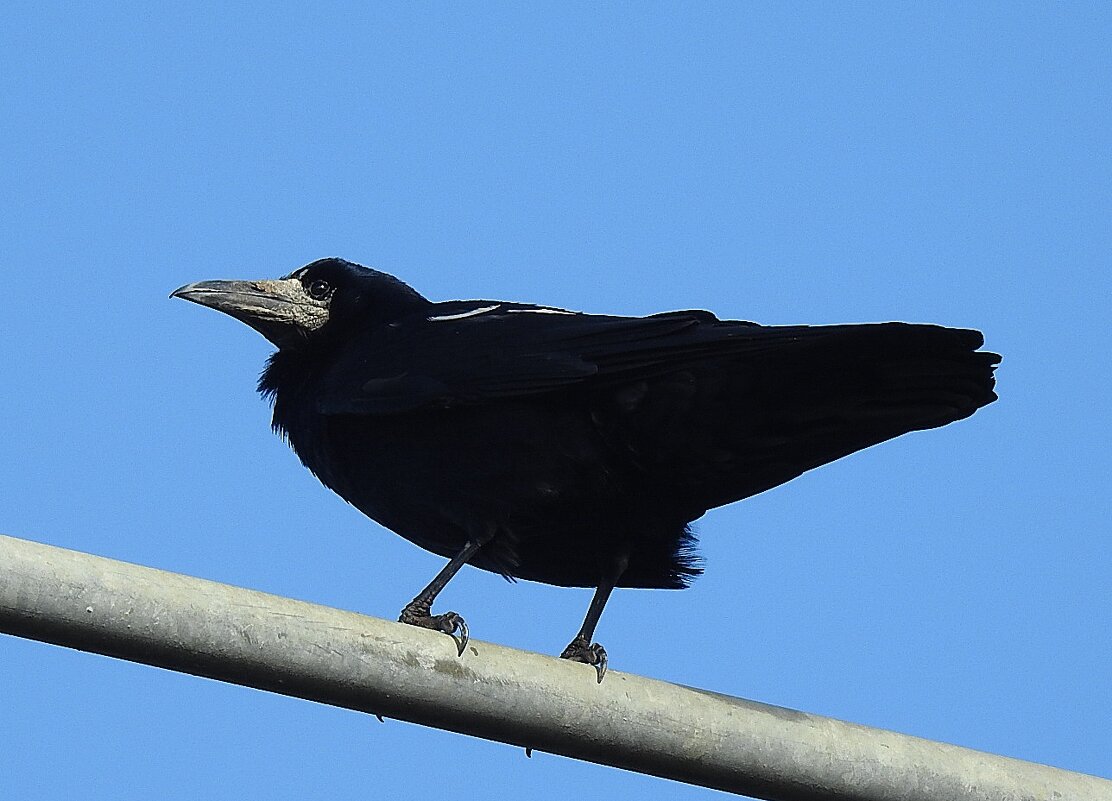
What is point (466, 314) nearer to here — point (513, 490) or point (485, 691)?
point (513, 490)

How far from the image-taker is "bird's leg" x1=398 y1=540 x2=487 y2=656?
4688mm

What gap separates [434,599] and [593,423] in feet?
2.66

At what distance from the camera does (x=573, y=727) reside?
3459 millimetres

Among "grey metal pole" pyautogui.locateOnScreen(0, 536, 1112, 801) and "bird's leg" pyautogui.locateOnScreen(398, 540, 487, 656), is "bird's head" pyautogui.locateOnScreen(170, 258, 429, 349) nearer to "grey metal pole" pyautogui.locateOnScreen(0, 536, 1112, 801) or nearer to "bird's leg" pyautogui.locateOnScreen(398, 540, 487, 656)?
"bird's leg" pyautogui.locateOnScreen(398, 540, 487, 656)

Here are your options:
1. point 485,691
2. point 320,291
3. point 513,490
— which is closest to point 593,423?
point 513,490

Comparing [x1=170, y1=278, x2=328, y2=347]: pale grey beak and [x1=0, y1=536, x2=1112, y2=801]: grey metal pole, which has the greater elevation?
[x1=170, y1=278, x2=328, y2=347]: pale grey beak

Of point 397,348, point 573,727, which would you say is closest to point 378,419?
point 397,348

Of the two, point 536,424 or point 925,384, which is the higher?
point 925,384

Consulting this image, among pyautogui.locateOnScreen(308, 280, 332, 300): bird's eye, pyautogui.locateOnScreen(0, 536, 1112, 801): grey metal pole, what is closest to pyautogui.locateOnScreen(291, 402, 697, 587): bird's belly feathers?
pyautogui.locateOnScreen(308, 280, 332, 300): bird's eye

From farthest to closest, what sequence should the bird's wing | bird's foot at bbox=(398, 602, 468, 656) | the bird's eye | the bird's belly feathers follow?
the bird's eye, the bird's belly feathers, the bird's wing, bird's foot at bbox=(398, 602, 468, 656)

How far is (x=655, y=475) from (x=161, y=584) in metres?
2.87

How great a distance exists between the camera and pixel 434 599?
5434mm

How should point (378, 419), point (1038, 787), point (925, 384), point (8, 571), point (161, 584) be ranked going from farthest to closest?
point (378, 419)
point (925, 384)
point (1038, 787)
point (161, 584)
point (8, 571)

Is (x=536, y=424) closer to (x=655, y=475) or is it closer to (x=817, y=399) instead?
(x=655, y=475)
